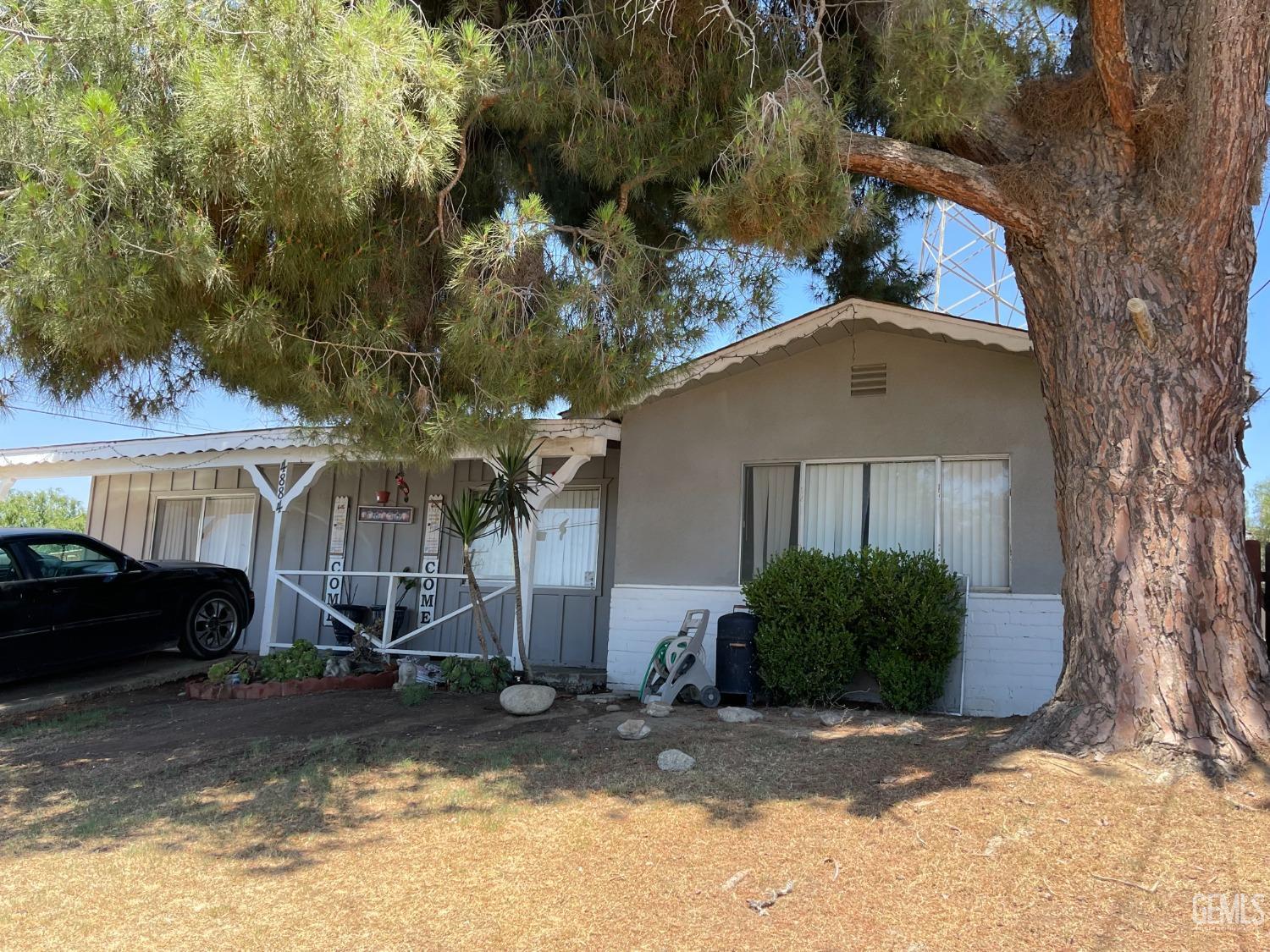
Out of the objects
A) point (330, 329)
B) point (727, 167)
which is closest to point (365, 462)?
point (330, 329)

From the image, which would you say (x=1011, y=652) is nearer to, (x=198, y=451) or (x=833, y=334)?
(x=833, y=334)

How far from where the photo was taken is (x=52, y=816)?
532 cm

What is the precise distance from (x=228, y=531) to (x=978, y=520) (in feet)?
33.3

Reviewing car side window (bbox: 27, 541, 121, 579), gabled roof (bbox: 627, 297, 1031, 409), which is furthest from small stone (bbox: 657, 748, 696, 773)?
car side window (bbox: 27, 541, 121, 579)

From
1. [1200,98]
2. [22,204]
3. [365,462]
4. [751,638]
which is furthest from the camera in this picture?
[751,638]

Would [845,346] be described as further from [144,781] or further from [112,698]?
[112,698]

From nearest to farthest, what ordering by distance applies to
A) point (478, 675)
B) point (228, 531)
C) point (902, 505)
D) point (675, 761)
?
point (675, 761) → point (902, 505) → point (478, 675) → point (228, 531)

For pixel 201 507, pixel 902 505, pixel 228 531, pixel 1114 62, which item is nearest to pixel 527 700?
pixel 902 505

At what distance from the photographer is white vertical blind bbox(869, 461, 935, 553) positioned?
854cm

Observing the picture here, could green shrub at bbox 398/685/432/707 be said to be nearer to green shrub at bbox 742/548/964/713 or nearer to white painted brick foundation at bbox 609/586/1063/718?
green shrub at bbox 742/548/964/713

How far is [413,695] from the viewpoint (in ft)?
27.5

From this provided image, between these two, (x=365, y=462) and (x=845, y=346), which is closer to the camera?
(x=365, y=462)

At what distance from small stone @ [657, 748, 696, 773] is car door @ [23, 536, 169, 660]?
256 inches

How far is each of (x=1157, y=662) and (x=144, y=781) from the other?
19.4 ft
